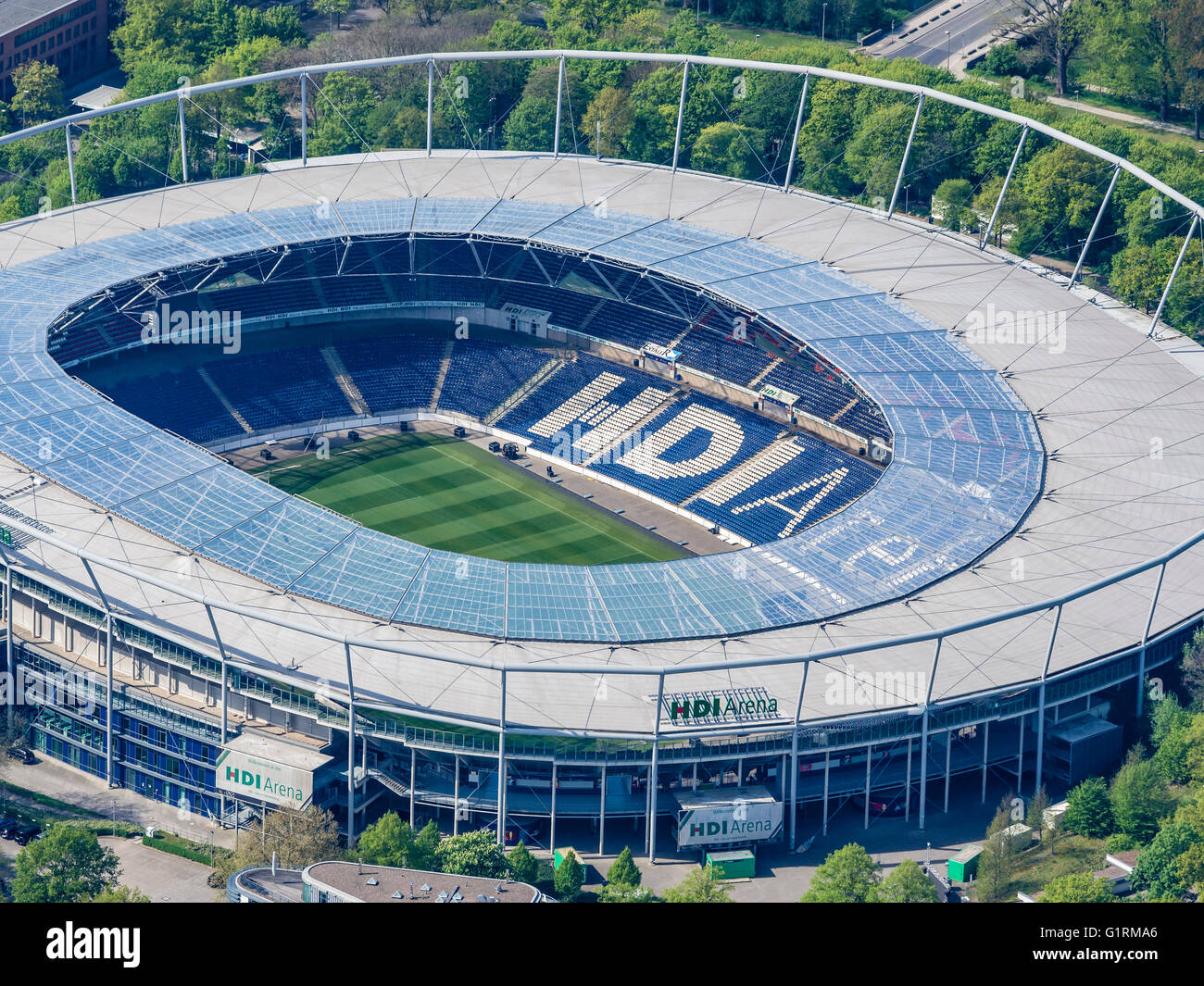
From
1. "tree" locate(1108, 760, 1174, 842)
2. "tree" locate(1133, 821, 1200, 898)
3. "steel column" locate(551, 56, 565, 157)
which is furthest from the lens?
"steel column" locate(551, 56, 565, 157)

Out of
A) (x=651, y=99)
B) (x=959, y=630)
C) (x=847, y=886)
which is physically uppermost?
(x=651, y=99)

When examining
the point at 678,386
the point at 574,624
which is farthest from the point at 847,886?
the point at 678,386

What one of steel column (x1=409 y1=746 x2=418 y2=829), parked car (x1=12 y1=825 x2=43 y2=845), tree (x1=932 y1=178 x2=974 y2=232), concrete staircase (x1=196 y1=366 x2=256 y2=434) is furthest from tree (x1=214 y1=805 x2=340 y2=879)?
tree (x1=932 y1=178 x2=974 y2=232)

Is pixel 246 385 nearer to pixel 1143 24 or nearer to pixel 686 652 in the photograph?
pixel 686 652

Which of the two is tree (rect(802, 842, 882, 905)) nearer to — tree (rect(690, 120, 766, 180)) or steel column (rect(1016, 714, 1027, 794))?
steel column (rect(1016, 714, 1027, 794))

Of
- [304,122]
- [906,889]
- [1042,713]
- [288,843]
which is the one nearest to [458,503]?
[304,122]

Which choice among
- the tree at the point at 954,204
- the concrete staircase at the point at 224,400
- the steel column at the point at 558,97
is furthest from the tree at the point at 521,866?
the tree at the point at 954,204
